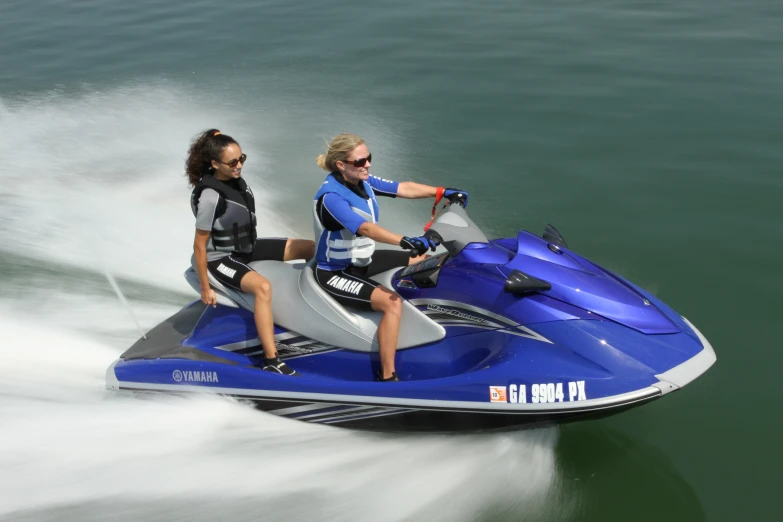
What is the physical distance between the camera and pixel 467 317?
13.7 ft

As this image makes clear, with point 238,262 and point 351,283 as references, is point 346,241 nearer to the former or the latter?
point 351,283

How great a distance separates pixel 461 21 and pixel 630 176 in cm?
579

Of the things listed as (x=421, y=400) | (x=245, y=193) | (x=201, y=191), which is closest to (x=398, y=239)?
(x=421, y=400)

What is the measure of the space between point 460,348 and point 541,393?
52 centimetres

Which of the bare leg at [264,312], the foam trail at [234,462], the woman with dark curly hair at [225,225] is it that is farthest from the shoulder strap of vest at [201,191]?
the foam trail at [234,462]

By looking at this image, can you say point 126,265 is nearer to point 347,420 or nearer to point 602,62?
point 347,420

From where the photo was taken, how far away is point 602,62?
10.4 metres

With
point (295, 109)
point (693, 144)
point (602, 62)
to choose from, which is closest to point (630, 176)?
point (693, 144)

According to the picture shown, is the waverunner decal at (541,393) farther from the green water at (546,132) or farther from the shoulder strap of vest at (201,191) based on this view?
the shoulder strap of vest at (201,191)

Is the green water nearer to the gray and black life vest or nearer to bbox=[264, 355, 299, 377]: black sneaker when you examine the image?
bbox=[264, 355, 299, 377]: black sneaker

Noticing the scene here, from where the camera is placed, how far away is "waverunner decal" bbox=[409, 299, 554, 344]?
402cm

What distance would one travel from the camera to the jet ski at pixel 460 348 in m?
3.91

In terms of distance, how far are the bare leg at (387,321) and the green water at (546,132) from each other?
92cm

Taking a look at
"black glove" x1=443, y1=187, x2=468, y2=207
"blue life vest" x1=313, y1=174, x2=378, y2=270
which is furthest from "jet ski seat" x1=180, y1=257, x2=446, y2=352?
"black glove" x1=443, y1=187, x2=468, y2=207
